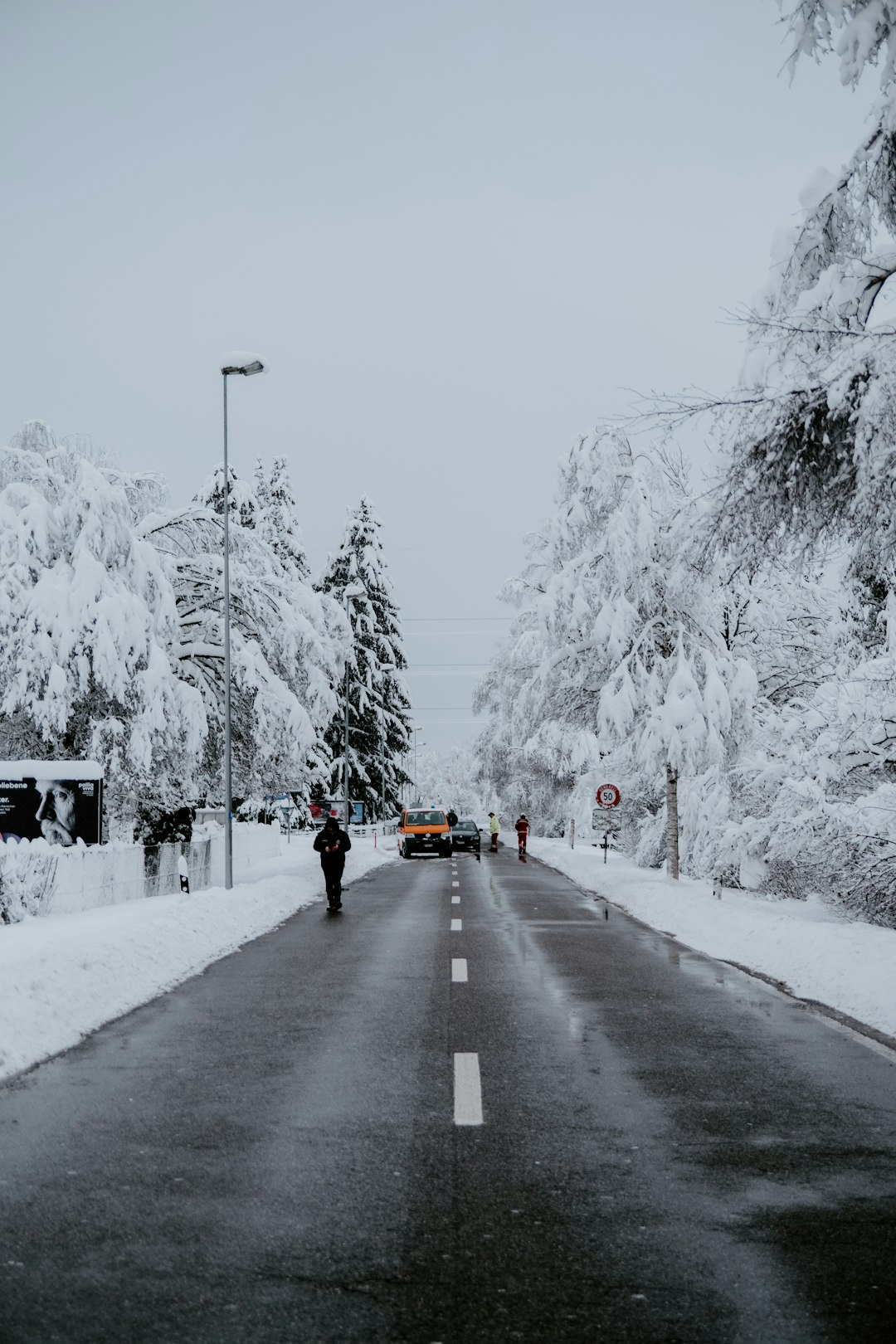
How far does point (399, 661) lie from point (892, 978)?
60828mm

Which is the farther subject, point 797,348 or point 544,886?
point 544,886

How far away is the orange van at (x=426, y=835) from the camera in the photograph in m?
50.1

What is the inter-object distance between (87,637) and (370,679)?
145 feet

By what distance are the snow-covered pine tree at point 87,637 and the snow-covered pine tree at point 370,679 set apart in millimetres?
38015

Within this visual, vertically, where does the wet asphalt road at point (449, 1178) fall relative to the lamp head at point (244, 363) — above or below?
below


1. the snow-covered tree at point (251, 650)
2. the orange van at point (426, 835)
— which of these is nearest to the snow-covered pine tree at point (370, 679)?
the orange van at point (426, 835)

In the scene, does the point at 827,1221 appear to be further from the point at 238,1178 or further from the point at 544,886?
the point at 544,886

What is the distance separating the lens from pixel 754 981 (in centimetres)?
1281

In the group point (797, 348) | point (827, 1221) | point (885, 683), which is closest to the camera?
point (827, 1221)

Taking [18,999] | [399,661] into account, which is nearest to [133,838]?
[18,999]

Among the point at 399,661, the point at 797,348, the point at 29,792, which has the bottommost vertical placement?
the point at 29,792

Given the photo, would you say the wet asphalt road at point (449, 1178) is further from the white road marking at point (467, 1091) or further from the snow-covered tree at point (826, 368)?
the snow-covered tree at point (826, 368)

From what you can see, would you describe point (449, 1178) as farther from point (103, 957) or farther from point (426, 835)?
point (426, 835)

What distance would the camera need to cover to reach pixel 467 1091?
745 cm
